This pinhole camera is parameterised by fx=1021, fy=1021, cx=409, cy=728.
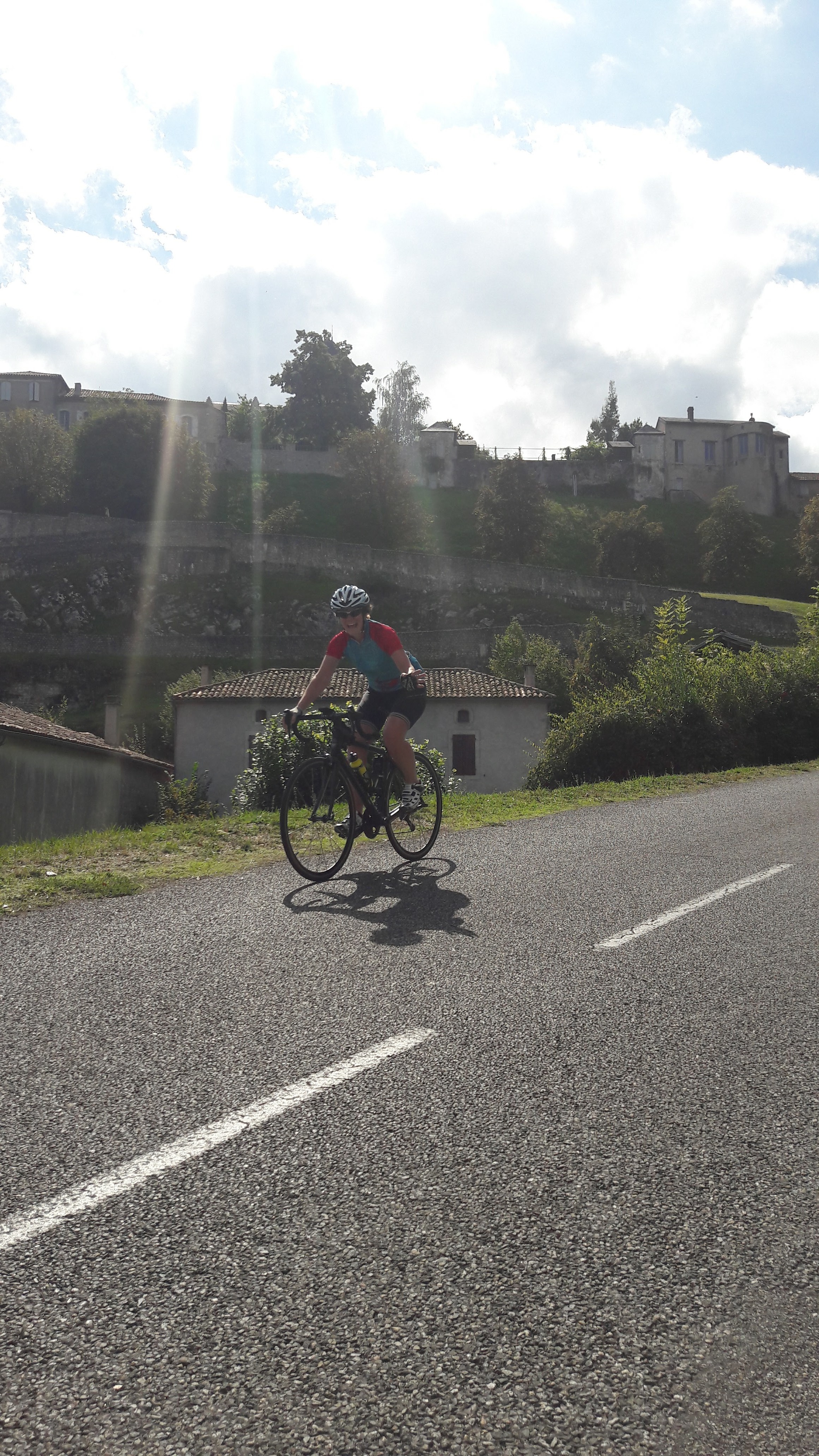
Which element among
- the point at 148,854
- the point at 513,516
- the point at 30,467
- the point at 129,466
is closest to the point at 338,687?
the point at 148,854

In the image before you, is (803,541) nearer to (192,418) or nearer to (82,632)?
(82,632)

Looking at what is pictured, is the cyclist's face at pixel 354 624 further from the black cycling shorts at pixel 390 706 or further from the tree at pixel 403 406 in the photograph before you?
the tree at pixel 403 406

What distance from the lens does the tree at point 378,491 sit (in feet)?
250

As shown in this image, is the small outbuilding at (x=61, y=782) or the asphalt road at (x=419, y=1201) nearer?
the asphalt road at (x=419, y=1201)

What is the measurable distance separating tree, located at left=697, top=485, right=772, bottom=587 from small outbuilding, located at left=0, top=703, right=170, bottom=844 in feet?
181

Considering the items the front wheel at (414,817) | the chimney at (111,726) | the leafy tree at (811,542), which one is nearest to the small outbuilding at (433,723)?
the chimney at (111,726)

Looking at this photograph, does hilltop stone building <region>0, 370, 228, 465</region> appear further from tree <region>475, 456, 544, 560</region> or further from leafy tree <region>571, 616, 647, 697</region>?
leafy tree <region>571, 616, 647, 697</region>

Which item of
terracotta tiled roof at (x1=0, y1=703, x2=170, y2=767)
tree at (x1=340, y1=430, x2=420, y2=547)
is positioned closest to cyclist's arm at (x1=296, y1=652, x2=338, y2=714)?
terracotta tiled roof at (x1=0, y1=703, x2=170, y2=767)

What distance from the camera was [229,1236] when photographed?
7.54 feet

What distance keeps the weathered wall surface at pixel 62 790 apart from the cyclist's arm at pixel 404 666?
57.6ft

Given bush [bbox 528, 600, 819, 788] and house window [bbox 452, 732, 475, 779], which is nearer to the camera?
bush [bbox 528, 600, 819, 788]

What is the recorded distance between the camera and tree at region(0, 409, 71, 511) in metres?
71.6

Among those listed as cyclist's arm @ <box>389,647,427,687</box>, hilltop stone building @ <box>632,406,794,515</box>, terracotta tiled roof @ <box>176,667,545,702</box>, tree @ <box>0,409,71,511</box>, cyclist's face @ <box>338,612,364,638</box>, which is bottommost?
cyclist's arm @ <box>389,647,427,687</box>

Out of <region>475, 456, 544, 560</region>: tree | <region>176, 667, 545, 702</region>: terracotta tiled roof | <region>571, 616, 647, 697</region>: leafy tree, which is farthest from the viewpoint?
<region>475, 456, 544, 560</region>: tree
